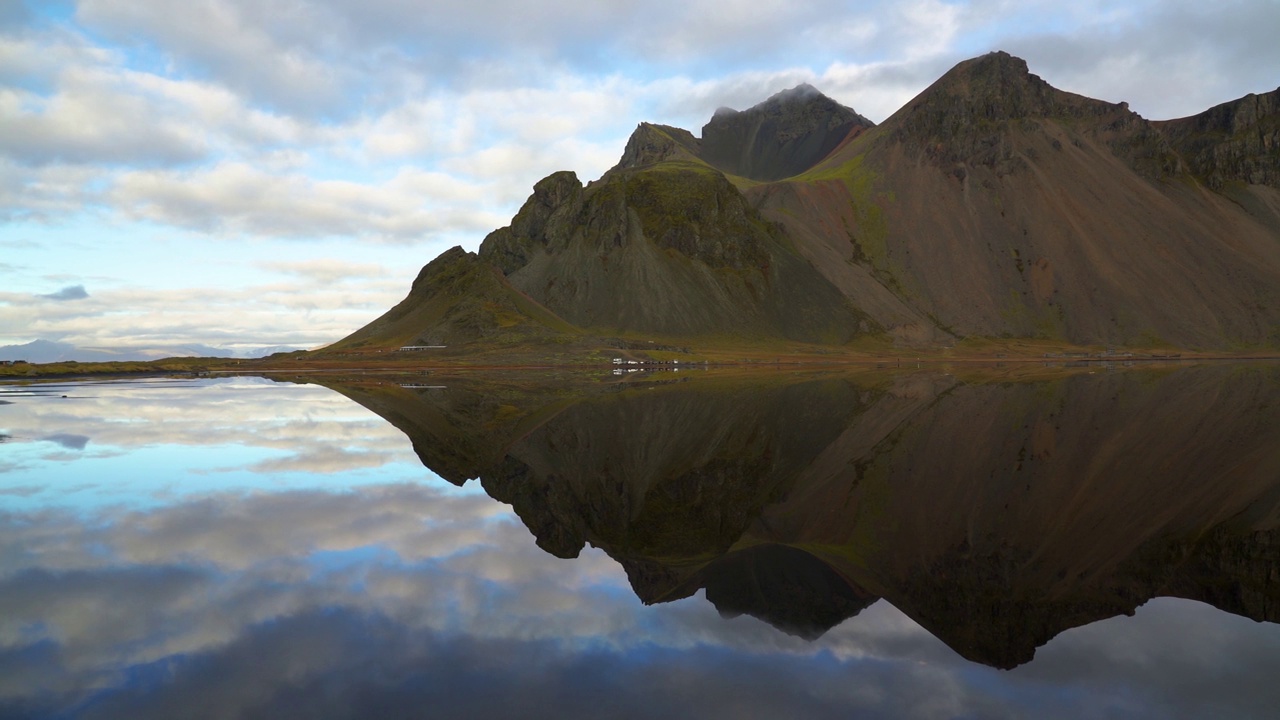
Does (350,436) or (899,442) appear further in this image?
(350,436)

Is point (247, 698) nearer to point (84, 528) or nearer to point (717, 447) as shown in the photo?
point (84, 528)

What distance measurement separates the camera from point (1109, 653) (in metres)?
9.05

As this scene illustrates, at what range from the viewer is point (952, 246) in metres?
175

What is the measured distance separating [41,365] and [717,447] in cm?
11257

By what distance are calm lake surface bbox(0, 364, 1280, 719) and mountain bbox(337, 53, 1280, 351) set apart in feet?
363

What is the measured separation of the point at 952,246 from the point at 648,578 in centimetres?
18256

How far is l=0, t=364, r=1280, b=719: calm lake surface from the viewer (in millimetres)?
8133

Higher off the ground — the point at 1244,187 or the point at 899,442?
the point at 1244,187

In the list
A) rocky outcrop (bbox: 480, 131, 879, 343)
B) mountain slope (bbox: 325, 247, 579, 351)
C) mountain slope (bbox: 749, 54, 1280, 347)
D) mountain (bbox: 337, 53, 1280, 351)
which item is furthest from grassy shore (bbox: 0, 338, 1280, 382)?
mountain slope (bbox: 749, 54, 1280, 347)

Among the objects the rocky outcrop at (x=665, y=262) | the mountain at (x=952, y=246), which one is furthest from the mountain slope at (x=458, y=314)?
the rocky outcrop at (x=665, y=262)

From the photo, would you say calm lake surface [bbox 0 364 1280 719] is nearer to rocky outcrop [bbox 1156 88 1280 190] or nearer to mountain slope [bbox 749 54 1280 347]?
mountain slope [bbox 749 54 1280 347]

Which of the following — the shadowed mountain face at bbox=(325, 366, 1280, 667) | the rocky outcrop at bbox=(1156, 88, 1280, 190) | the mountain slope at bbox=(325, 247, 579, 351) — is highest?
the rocky outcrop at bbox=(1156, 88, 1280, 190)

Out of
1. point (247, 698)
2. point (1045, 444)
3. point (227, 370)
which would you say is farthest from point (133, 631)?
point (227, 370)

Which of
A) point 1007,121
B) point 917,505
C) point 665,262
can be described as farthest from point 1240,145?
point 917,505
